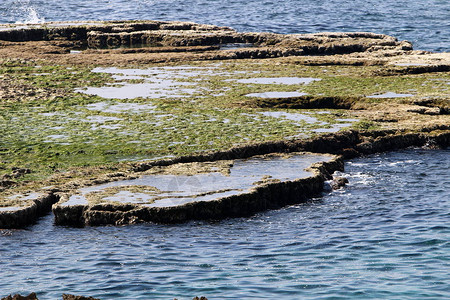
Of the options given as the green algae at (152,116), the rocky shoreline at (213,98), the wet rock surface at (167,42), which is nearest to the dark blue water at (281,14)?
the wet rock surface at (167,42)

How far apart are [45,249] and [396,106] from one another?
34.4 feet

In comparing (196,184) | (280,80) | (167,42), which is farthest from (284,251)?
(167,42)

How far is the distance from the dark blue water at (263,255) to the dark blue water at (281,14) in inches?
1098

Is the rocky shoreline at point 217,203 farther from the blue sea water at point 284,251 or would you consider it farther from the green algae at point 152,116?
the green algae at point 152,116

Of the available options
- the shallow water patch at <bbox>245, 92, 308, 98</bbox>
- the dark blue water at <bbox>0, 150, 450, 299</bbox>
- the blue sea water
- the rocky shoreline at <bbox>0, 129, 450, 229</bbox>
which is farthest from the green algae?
the dark blue water at <bbox>0, 150, 450, 299</bbox>

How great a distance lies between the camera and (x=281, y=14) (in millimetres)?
51156

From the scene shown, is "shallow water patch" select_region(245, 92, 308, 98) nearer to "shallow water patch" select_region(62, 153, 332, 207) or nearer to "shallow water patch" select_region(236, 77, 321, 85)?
"shallow water patch" select_region(236, 77, 321, 85)

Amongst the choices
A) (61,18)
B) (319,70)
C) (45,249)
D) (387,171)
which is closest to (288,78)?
(319,70)

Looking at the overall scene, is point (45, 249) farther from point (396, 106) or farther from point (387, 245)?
point (396, 106)

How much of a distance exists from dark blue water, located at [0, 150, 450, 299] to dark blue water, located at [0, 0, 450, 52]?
27896mm

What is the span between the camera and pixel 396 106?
57.2ft

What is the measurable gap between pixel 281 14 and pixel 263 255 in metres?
43.4

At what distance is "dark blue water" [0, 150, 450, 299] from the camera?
8.06 metres

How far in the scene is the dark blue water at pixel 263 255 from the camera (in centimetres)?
806
